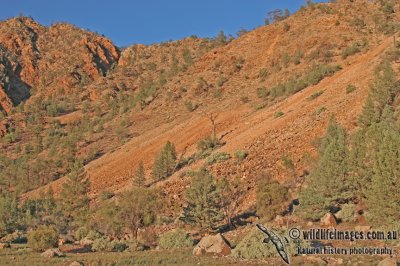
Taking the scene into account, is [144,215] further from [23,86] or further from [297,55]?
[23,86]

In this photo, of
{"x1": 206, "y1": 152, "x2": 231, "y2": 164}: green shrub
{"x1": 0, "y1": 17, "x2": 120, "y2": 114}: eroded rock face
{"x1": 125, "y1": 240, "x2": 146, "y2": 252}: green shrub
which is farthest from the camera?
{"x1": 0, "y1": 17, "x2": 120, "y2": 114}: eroded rock face

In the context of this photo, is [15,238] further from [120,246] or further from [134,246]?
[134,246]

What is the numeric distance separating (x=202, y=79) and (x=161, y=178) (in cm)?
3969

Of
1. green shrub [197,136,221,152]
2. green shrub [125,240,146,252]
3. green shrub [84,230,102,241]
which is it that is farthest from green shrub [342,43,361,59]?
green shrub [125,240,146,252]

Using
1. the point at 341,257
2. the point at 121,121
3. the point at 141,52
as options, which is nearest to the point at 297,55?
the point at 121,121

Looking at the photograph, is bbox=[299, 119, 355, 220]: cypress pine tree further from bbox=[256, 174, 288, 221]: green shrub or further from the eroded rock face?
the eroded rock face

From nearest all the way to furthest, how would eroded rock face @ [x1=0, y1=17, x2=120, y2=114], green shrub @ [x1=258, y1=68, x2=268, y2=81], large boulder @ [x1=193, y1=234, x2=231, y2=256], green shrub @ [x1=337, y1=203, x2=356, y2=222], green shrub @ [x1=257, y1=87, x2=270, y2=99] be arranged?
large boulder @ [x1=193, y1=234, x2=231, y2=256], green shrub @ [x1=337, y1=203, x2=356, y2=222], green shrub @ [x1=257, y1=87, x2=270, y2=99], green shrub @ [x1=258, y1=68, x2=268, y2=81], eroded rock face @ [x1=0, y1=17, x2=120, y2=114]

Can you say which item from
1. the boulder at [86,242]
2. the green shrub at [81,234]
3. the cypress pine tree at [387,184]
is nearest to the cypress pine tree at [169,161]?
the green shrub at [81,234]

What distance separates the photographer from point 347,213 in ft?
81.9

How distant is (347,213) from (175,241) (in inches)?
357

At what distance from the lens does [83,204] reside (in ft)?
137

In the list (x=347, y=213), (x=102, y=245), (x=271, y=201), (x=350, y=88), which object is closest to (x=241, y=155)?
(x=271, y=201)

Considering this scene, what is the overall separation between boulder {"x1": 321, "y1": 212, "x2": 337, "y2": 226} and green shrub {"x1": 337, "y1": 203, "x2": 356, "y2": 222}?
414 mm

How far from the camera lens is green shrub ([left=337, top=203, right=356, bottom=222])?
24.7 meters
